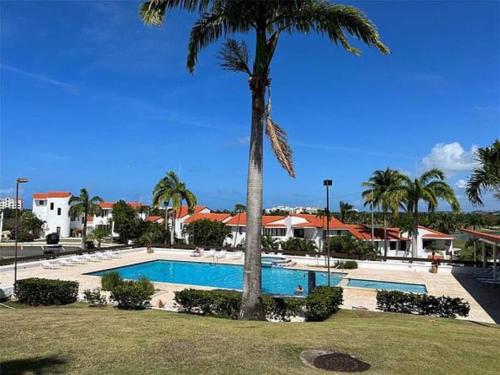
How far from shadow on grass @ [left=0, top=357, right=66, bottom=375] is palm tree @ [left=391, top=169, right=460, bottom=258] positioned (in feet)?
107

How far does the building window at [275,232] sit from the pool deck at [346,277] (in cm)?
1179

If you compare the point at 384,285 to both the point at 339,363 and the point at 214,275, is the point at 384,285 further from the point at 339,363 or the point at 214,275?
the point at 339,363

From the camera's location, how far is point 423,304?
1563cm

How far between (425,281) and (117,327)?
22.5 m

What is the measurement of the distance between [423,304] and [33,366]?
1392 centimetres

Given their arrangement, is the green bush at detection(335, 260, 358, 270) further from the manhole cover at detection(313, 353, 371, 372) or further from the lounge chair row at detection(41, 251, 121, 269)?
the manhole cover at detection(313, 353, 371, 372)

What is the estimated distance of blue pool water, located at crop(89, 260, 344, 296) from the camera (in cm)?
2751

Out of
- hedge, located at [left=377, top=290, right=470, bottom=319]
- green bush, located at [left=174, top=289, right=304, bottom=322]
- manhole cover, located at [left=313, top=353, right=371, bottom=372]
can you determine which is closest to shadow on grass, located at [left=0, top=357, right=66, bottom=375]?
manhole cover, located at [left=313, top=353, right=371, bottom=372]

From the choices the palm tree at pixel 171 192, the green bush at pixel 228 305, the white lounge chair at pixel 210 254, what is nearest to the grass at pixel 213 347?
the green bush at pixel 228 305

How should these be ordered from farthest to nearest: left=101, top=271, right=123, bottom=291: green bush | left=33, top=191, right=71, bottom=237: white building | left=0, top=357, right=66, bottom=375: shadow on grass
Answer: left=33, top=191, right=71, bottom=237: white building
left=101, top=271, right=123, bottom=291: green bush
left=0, top=357, right=66, bottom=375: shadow on grass

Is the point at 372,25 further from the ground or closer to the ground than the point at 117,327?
further from the ground

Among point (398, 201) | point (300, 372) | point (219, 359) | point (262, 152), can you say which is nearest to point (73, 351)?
point (219, 359)

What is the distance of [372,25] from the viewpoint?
1148 centimetres

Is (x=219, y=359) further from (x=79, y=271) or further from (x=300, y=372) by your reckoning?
(x=79, y=271)
